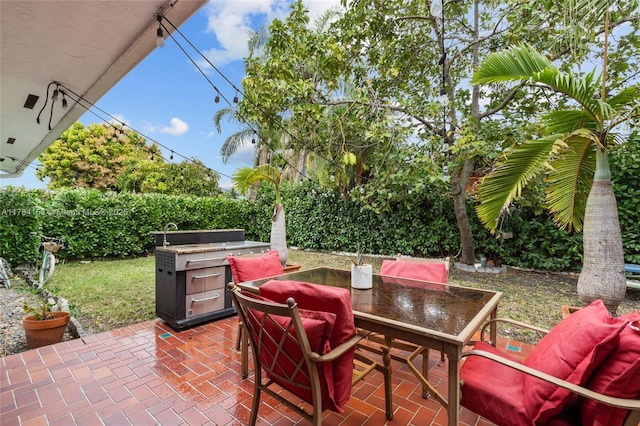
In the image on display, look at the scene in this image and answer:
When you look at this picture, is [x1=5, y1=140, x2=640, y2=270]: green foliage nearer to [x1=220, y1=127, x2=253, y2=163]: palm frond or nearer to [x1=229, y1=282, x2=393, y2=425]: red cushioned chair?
[x1=229, y1=282, x2=393, y2=425]: red cushioned chair

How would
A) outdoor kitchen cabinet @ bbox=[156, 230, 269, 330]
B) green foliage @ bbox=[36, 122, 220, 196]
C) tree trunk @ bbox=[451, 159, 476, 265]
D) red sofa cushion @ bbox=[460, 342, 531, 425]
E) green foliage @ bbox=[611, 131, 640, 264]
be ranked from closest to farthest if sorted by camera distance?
red sofa cushion @ bbox=[460, 342, 531, 425], outdoor kitchen cabinet @ bbox=[156, 230, 269, 330], green foliage @ bbox=[611, 131, 640, 264], tree trunk @ bbox=[451, 159, 476, 265], green foliage @ bbox=[36, 122, 220, 196]

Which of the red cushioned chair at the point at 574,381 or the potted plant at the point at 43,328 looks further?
the potted plant at the point at 43,328

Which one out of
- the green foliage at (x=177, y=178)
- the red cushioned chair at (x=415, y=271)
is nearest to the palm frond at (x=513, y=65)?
the red cushioned chair at (x=415, y=271)

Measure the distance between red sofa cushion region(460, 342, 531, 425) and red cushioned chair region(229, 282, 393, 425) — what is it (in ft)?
2.11

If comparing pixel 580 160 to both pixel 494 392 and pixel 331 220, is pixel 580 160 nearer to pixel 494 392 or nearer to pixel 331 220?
A: pixel 494 392

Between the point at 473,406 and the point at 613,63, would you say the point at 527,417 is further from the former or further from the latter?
the point at 613,63

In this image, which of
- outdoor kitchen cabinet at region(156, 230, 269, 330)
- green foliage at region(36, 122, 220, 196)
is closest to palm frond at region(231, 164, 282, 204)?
outdoor kitchen cabinet at region(156, 230, 269, 330)

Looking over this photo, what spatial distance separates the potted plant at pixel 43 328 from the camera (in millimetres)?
3035

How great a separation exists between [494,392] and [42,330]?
13.1 ft

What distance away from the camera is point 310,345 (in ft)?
5.01

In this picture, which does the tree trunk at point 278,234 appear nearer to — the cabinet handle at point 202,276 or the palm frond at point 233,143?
the cabinet handle at point 202,276

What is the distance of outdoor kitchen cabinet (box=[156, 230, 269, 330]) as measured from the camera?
3.39 m

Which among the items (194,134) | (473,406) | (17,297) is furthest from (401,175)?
(194,134)

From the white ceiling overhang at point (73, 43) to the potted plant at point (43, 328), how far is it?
2.65 metres
